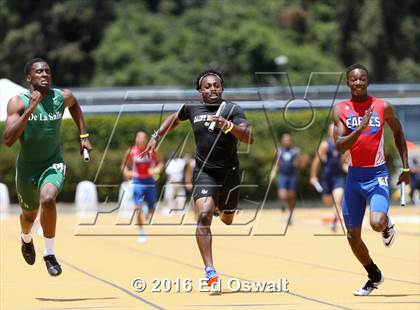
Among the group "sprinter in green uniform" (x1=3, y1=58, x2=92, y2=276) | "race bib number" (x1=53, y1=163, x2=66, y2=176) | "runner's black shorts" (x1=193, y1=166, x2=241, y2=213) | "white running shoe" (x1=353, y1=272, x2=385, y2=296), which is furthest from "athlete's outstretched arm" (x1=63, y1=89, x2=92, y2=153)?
"white running shoe" (x1=353, y1=272, x2=385, y2=296)

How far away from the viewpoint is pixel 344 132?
1181 cm

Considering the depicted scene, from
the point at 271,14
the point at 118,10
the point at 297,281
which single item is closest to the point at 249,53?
the point at 271,14

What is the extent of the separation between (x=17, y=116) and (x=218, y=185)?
2.65 metres

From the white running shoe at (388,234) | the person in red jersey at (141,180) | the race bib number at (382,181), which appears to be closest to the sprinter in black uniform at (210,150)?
the race bib number at (382,181)

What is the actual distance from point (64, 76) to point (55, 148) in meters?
60.6

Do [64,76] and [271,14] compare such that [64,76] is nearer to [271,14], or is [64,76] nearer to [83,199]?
[271,14]

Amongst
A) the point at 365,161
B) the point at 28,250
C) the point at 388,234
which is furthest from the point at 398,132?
the point at 28,250

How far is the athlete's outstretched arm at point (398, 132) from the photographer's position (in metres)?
12.0

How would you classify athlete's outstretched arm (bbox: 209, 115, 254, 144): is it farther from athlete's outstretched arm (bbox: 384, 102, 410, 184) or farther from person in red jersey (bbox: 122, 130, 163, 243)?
person in red jersey (bbox: 122, 130, 163, 243)

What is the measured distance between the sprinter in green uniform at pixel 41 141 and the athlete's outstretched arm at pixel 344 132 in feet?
9.26
